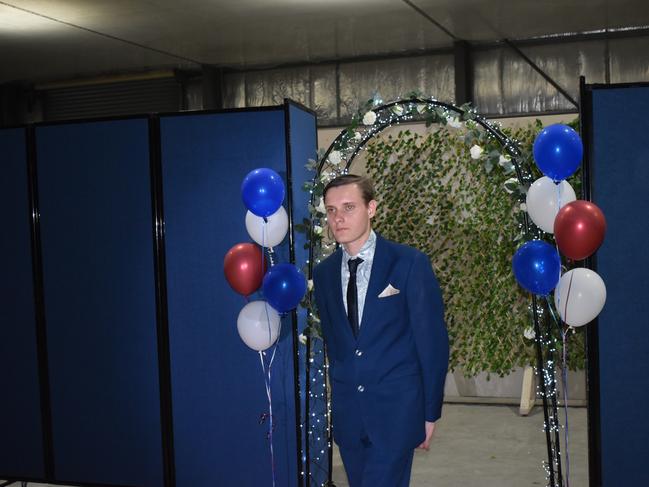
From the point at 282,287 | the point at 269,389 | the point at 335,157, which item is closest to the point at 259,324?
the point at 282,287

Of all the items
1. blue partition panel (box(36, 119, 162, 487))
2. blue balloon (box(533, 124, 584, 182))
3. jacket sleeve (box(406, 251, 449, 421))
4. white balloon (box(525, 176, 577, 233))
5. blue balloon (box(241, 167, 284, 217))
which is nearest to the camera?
jacket sleeve (box(406, 251, 449, 421))

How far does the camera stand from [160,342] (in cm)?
462

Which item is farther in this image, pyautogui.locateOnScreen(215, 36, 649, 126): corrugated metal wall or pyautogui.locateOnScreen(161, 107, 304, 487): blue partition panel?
pyautogui.locateOnScreen(215, 36, 649, 126): corrugated metal wall

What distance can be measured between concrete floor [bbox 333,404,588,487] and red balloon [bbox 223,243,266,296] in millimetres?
1734

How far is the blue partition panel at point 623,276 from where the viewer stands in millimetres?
3969

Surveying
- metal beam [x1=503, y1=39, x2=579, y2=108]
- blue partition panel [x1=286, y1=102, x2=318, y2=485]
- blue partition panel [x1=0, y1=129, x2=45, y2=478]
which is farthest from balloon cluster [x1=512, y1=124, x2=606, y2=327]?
metal beam [x1=503, y1=39, x2=579, y2=108]

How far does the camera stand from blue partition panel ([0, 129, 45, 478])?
4871mm

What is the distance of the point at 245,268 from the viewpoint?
3.89 metres

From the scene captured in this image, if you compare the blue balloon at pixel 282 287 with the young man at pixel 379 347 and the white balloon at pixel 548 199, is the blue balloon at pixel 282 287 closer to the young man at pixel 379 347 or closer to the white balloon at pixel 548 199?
the young man at pixel 379 347

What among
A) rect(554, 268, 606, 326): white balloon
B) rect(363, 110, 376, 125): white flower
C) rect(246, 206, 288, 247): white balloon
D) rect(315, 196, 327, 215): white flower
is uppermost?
rect(363, 110, 376, 125): white flower

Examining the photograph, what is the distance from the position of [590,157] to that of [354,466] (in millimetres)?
2077

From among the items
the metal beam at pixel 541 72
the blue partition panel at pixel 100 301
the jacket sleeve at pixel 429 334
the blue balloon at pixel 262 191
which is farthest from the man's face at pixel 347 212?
the metal beam at pixel 541 72

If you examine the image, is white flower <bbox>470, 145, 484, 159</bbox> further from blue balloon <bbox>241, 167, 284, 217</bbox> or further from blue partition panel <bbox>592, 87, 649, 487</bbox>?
blue balloon <bbox>241, 167, 284, 217</bbox>

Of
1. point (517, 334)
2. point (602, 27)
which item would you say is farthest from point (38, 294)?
point (602, 27)
